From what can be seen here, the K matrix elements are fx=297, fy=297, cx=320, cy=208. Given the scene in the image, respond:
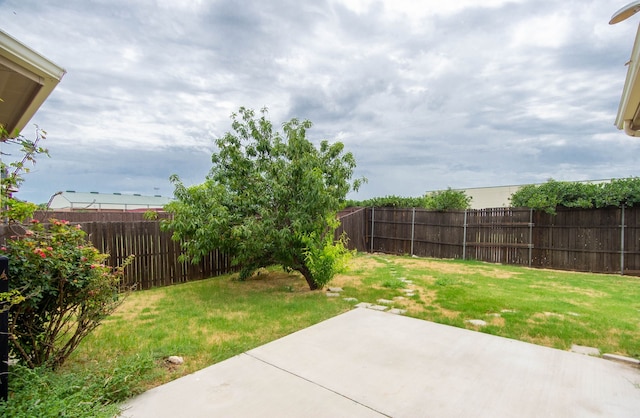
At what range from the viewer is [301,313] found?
13.7 ft

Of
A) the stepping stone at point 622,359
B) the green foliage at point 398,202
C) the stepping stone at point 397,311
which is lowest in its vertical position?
the stepping stone at point 397,311

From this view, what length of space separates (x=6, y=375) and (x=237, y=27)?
6.53 metres

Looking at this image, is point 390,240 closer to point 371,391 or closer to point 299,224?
point 299,224

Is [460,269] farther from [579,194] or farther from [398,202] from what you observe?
[398,202]

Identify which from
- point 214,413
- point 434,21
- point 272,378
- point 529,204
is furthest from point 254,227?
point 529,204

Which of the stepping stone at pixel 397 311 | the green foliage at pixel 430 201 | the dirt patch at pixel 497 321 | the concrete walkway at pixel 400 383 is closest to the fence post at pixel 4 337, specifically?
the concrete walkway at pixel 400 383

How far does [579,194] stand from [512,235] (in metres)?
2.08

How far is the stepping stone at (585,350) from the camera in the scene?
295cm

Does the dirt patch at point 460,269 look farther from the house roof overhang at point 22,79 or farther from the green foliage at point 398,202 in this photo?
the house roof overhang at point 22,79

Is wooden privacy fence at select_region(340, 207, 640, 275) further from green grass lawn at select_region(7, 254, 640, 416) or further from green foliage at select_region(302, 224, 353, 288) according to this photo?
green foliage at select_region(302, 224, 353, 288)

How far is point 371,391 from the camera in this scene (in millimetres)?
2211

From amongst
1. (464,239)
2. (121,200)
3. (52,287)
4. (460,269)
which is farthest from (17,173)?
(121,200)

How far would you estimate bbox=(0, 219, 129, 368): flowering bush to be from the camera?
6.71 ft

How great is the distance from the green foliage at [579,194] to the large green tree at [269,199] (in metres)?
6.63
